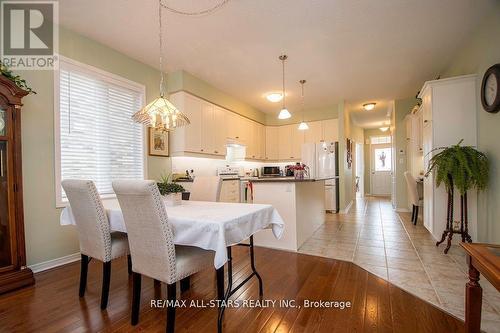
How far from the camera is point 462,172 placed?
103 inches

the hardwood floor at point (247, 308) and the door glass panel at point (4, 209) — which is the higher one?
the door glass panel at point (4, 209)

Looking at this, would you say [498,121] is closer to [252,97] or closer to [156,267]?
[156,267]

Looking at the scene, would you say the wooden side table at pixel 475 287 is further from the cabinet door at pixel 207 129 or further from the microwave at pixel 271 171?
the microwave at pixel 271 171

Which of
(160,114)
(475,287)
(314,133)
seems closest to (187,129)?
(160,114)

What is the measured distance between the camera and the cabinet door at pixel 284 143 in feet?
21.8

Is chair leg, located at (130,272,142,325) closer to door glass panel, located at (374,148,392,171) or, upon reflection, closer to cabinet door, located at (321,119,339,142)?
cabinet door, located at (321,119,339,142)

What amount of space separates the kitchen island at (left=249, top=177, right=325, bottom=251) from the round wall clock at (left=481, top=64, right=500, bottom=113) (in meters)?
2.02

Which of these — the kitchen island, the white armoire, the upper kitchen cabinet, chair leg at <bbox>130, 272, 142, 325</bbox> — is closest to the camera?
chair leg at <bbox>130, 272, 142, 325</bbox>

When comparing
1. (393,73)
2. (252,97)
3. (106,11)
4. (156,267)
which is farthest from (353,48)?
(156,267)

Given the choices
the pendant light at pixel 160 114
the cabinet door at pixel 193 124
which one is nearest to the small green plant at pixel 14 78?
the pendant light at pixel 160 114

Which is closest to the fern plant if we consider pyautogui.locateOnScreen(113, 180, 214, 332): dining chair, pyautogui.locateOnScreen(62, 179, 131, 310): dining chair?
pyautogui.locateOnScreen(113, 180, 214, 332): dining chair

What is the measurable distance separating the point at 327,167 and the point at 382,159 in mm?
5172

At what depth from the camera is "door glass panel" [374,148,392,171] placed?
947cm

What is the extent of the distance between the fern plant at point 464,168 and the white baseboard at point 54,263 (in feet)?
14.4
